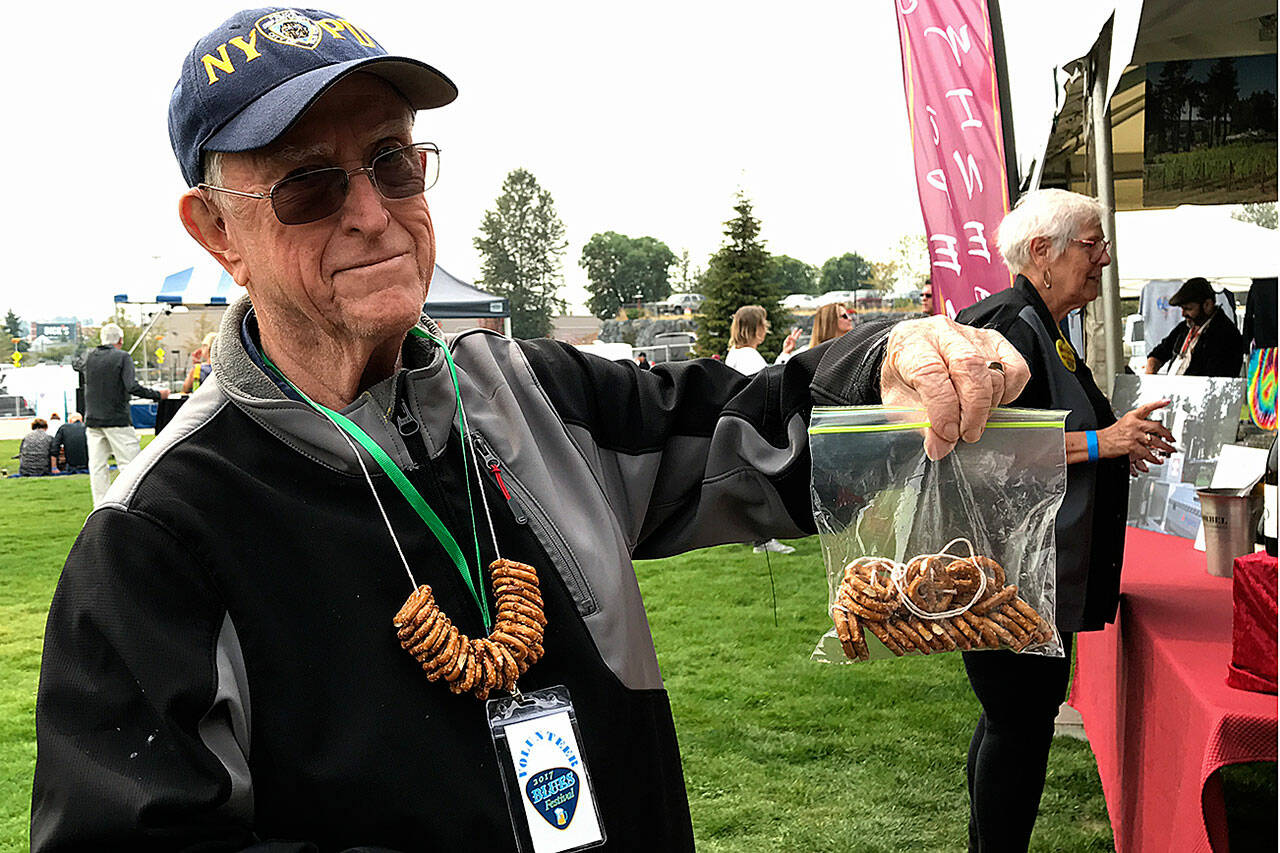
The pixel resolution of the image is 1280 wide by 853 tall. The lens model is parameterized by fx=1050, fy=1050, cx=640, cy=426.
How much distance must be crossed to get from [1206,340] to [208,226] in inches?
266

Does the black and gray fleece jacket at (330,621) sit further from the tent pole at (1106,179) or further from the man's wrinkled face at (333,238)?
the tent pole at (1106,179)

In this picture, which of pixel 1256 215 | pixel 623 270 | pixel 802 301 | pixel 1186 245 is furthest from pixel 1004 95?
pixel 623 270

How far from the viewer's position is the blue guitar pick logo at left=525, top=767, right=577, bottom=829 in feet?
3.87

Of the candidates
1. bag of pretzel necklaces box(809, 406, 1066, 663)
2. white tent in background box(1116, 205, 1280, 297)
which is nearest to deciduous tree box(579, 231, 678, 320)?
white tent in background box(1116, 205, 1280, 297)

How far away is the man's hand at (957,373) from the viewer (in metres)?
1.23

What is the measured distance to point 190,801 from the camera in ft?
3.15

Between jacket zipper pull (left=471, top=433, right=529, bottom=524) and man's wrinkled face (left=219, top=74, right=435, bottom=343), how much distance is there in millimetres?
169

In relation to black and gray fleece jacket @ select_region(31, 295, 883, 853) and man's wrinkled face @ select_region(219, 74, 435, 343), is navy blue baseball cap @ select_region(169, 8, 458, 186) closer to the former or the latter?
man's wrinkled face @ select_region(219, 74, 435, 343)

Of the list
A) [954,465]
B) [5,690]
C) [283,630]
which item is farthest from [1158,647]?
[5,690]

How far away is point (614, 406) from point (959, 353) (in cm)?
52

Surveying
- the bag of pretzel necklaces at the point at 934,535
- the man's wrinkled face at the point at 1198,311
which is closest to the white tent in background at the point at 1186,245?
the man's wrinkled face at the point at 1198,311

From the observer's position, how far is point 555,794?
1.19 meters

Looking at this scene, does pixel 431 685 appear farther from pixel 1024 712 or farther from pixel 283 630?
pixel 1024 712

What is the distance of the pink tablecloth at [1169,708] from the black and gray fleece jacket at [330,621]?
100cm
